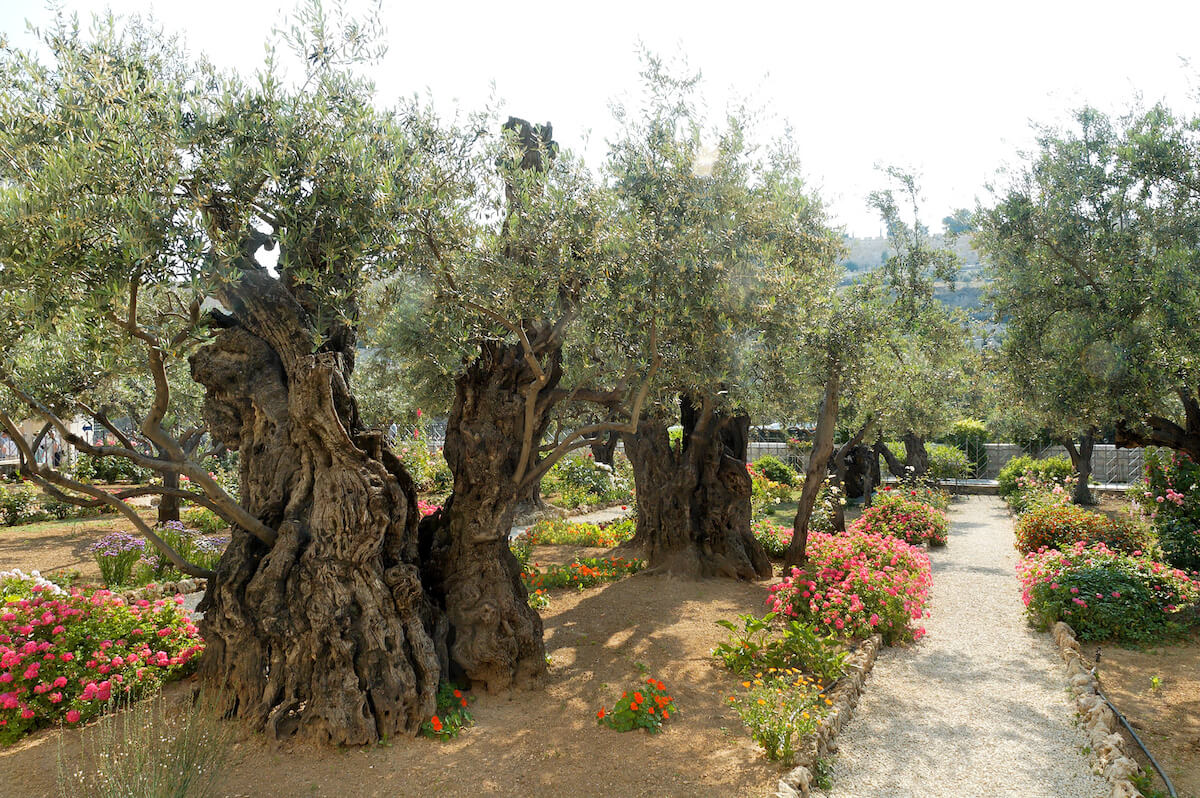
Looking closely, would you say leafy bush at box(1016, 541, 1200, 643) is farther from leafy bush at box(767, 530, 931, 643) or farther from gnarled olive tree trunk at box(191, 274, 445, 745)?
gnarled olive tree trunk at box(191, 274, 445, 745)

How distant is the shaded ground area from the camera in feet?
19.0

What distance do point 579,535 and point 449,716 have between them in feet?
31.2

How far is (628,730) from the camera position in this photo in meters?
6.14

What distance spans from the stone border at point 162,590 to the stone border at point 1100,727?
33.1 ft

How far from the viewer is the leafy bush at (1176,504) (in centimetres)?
1038

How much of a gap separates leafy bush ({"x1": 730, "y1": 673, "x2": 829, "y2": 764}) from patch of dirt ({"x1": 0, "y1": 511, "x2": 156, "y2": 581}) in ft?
34.0

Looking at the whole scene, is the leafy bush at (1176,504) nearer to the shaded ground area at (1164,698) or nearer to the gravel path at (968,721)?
the shaded ground area at (1164,698)

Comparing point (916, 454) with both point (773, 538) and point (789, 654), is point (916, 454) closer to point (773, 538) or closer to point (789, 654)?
point (773, 538)

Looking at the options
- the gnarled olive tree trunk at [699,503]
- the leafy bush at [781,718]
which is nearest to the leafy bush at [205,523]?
the gnarled olive tree trunk at [699,503]

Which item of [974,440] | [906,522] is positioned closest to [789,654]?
[906,522]

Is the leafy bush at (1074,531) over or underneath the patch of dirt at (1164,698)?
over

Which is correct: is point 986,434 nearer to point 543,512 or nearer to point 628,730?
point 543,512

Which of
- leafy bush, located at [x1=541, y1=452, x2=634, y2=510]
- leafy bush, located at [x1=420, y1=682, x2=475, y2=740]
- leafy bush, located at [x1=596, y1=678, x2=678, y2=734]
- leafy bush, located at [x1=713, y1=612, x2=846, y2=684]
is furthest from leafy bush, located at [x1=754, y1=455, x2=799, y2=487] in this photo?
leafy bush, located at [x1=420, y1=682, x2=475, y2=740]

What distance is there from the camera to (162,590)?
1036cm
